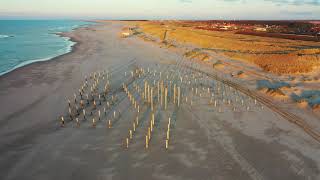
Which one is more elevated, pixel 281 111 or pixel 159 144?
pixel 281 111

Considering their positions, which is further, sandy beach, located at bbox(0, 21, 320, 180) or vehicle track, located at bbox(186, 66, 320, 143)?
vehicle track, located at bbox(186, 66, 320, 143)

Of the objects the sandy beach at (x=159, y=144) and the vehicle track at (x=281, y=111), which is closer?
the sandy beach at (x=159, y=144)

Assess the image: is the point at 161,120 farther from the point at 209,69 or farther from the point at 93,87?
the point at 209,69

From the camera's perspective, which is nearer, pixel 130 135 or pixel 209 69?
pixel 130 135

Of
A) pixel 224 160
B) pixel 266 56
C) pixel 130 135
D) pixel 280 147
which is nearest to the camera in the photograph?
pixel 224 160

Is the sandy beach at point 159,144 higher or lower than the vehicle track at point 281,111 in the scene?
lower

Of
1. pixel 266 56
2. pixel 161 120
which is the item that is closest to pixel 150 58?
pixel 266 56

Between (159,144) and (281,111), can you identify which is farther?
(281,111)

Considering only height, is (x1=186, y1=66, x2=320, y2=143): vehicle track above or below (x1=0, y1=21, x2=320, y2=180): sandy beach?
above
